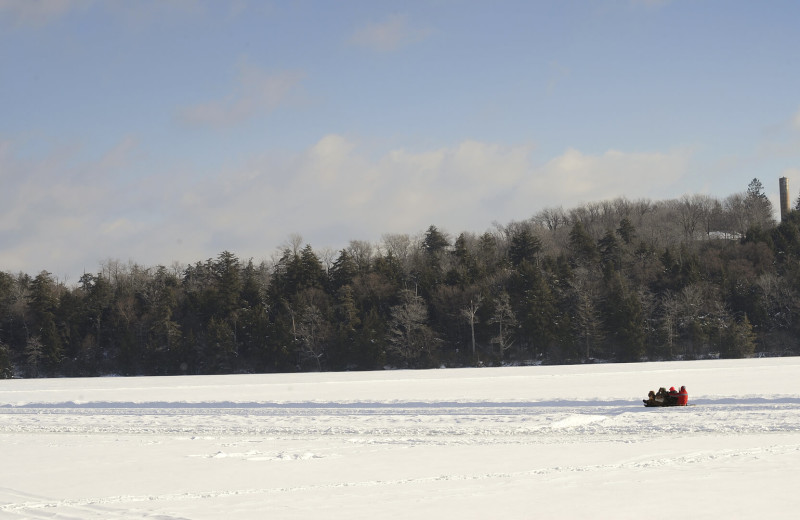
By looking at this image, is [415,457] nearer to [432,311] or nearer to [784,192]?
[432,311]

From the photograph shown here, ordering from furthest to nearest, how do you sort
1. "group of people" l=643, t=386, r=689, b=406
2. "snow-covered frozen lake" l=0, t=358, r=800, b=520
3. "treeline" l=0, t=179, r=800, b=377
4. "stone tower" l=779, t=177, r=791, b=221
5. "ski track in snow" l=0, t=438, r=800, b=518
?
"stone tower" l=779, t=177, r=791, b=221 < "treeline" l=0, t=179, r=800, b=377 < "group of people" l=643, t=386, r=689, b=406 < "ski track in snow" l=0, t=438, r=800, b=518 < "snow-covered frozen lake" l=0, t=358, r=800, b=520

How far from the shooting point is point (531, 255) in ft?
221

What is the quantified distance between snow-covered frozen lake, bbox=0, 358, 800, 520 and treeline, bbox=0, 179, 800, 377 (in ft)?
109

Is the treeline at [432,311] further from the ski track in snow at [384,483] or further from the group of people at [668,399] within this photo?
the ski track in snow at [384,483]

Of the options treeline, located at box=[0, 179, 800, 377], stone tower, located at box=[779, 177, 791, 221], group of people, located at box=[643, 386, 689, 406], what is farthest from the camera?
stone tower, located at box=[779, 177, 791, 221]

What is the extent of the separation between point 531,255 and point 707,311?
53.2 ft

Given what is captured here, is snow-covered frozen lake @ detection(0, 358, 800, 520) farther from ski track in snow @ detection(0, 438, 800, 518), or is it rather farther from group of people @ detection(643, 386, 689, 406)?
group of people @ detection(643, 386, 689, 406)

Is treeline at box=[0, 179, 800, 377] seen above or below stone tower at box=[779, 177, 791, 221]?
below

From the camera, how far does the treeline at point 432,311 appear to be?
182 feet

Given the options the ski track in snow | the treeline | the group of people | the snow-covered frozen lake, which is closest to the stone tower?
the treeline

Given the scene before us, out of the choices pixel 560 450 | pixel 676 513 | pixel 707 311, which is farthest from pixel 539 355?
pixel 676 513

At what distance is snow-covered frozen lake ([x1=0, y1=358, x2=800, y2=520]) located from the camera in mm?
9164

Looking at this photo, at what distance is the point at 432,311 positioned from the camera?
62.1 m

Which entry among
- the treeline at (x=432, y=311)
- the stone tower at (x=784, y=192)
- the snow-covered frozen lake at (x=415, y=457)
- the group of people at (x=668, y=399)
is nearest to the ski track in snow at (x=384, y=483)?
the snow-covered frozen lake at (x=415, y=457)
